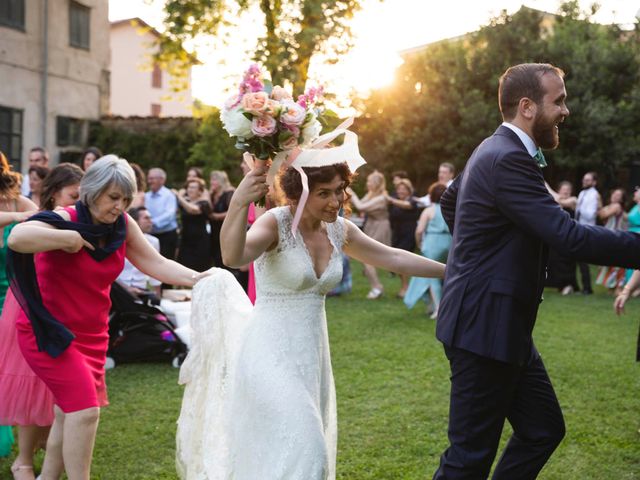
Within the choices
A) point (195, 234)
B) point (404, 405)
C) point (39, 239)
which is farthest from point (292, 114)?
point (195, 234)

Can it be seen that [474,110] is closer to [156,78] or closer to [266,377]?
[266,377]

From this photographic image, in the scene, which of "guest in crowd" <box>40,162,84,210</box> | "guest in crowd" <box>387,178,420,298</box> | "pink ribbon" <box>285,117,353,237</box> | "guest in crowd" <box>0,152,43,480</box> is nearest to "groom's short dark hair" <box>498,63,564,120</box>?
"pink ribbon" <box>285,117,353,237</box>

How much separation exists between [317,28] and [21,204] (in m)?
18.3

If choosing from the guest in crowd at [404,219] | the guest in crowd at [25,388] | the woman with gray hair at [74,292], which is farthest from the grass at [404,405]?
the guest in crowd at [404,219]

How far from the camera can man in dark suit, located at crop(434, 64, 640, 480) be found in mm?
3100

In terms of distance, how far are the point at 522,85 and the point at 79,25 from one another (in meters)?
23.8

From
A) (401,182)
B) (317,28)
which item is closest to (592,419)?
(401,182)

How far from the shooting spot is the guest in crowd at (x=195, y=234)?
1199cm

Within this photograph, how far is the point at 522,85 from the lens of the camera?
3334mm

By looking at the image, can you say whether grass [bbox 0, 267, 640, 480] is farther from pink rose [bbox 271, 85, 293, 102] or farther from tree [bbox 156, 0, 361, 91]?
tree [bbox 156, 0, 361, 91]

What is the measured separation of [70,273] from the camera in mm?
4023

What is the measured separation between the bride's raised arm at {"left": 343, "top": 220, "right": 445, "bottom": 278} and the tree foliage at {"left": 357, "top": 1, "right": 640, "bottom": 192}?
22.1m

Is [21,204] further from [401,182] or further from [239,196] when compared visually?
[401,182]

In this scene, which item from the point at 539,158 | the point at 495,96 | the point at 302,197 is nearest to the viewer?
the point at 302,197
